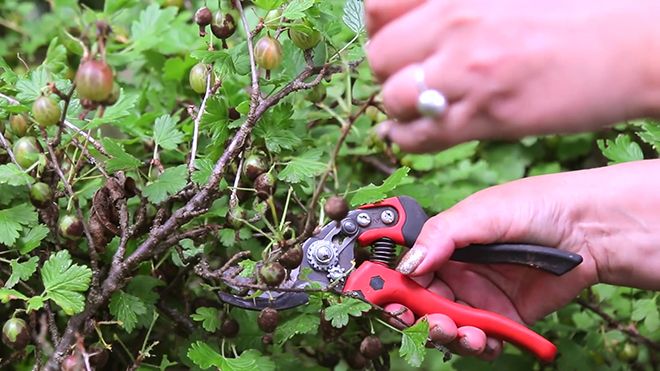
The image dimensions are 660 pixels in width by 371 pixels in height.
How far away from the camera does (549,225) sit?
117cm

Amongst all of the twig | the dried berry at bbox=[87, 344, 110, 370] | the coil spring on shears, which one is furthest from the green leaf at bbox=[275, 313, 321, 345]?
the twig

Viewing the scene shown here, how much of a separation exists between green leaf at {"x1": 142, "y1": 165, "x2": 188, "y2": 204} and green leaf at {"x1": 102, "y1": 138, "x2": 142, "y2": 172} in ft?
0.11

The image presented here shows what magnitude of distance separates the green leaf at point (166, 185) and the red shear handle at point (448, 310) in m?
0.24

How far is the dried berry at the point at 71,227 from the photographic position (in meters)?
0.97

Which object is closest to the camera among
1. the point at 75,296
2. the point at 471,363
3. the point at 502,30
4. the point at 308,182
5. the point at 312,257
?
the point at 502,30

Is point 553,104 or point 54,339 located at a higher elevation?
point 553,104

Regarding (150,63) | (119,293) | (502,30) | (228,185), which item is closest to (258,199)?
(228,185)

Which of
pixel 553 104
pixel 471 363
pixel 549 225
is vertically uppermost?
pixel 553 104

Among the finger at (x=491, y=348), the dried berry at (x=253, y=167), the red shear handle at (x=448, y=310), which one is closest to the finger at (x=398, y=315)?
the red shear handle at (x=448, y=310)

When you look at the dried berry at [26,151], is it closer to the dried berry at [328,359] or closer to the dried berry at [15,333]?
the dried berry at [15,333]

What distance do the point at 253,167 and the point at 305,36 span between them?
0.54 ft

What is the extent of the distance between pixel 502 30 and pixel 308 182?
513mm

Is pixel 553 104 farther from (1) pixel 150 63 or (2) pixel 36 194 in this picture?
(1) pixel 150 63

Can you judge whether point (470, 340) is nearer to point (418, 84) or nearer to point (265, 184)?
point (265, 184)
